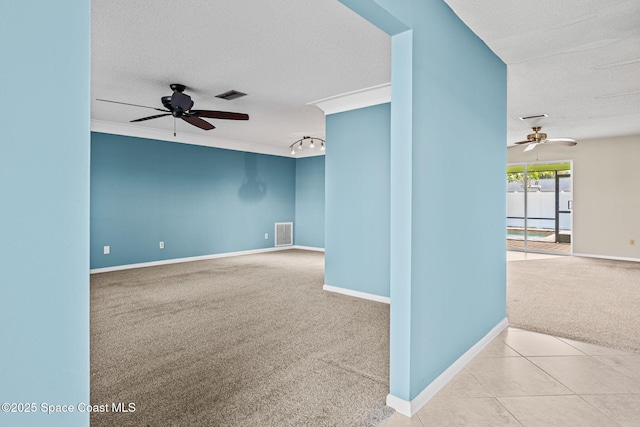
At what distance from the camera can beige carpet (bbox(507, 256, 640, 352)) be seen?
9.77ft

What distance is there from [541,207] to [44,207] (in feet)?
40.1

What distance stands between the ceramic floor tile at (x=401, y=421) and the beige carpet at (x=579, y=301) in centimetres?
188

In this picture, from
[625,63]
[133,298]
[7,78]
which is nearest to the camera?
[7,78]

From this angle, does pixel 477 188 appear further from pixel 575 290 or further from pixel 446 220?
pixel 575 290

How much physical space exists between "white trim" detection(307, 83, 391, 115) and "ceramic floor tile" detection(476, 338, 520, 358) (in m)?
2.64

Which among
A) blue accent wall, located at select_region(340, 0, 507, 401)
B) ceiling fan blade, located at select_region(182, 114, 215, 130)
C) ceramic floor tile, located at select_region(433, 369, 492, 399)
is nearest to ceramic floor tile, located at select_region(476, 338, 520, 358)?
blue accent wall, located at select_region(340, 0, 507, 401)

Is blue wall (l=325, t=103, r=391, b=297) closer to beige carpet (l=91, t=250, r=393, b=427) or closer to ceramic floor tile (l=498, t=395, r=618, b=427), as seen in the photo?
beige carpet (l=91, t=250, r=393, b=427)

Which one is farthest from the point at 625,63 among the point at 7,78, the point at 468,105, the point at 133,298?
the point at 133,298

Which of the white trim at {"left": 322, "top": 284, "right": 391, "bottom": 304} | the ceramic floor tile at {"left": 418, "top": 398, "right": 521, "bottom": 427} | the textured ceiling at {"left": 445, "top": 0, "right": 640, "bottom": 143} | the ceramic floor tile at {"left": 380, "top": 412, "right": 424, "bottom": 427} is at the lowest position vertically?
the ceramic floor tile at {"left": 380, "top": 412, "right": 424, "bottom": 427}

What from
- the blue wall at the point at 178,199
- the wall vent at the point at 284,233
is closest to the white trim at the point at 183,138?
the blue wall at the point at 178,199

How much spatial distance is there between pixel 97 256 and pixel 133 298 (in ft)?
6.28

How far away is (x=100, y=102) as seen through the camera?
14.4 ft

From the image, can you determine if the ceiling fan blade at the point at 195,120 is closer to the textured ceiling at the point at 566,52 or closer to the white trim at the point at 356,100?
the white trim at the point at 356,100

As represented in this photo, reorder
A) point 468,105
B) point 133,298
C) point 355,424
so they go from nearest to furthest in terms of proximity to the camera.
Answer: point 355,424, point 468,105, point 133,298
